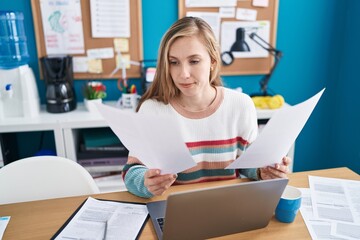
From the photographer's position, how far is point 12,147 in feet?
6.92

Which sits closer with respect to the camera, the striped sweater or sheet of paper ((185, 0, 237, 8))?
the striped sweater

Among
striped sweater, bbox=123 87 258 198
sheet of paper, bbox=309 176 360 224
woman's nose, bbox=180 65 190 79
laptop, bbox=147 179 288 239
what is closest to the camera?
laptop, bbox=147 179 288 239

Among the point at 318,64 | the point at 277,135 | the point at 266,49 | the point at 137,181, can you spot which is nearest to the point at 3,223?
the point at 137,181

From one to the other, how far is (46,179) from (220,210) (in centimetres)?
73

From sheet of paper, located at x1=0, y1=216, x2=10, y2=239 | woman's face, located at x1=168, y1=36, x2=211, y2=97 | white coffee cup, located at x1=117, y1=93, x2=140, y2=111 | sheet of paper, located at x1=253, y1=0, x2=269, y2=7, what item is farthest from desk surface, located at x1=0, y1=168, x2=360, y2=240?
sheet of paper, located at x1=253, y1=0, x2=269, y2=7

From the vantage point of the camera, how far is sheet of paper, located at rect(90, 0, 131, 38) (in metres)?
2.10

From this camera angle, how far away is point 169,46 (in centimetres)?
117

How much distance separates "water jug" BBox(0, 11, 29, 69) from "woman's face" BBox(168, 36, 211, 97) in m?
1.23

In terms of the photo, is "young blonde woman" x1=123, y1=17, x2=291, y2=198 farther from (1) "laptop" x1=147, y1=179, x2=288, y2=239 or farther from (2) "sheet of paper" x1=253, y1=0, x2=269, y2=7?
(2) "sheet of paper" x1=253, y1=0, x2=269, y2=7

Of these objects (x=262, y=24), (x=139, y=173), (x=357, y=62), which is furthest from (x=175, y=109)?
(x=357, y=62)

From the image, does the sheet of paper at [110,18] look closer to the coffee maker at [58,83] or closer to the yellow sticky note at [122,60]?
the yellow sticky note at [122,60]

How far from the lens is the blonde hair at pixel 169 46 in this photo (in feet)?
3.84

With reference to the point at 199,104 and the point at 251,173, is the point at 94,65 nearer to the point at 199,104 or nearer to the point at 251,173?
the point at 199,104

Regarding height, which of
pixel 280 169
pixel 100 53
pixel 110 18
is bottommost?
pixel 280 169
